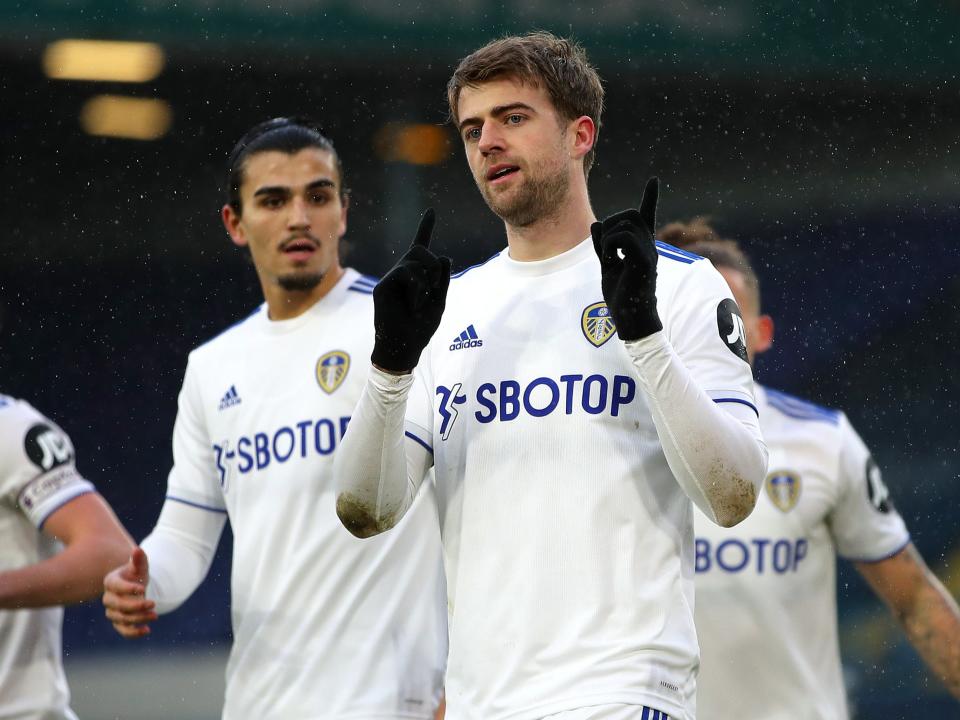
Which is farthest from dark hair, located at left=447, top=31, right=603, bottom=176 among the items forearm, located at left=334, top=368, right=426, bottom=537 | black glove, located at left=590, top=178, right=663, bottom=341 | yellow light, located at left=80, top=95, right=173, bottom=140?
yellow light, located at left=80, top=95, right=173, bottom=140

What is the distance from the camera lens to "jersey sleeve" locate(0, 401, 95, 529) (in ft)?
12.9

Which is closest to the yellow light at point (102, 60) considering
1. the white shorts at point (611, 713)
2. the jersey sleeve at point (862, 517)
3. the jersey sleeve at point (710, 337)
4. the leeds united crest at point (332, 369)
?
the leeds united crest at point (332, 369)

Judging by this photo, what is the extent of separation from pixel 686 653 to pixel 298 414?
4.49 feet

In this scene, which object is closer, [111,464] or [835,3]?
[111,464]

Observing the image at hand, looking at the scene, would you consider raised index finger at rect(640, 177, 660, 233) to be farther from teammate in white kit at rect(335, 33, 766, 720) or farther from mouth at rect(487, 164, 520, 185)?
mouth at rect(487, 164, 520, 185)

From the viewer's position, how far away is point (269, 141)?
3896 millimetres

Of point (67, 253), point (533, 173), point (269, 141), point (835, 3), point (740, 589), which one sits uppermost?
point (835, 3)

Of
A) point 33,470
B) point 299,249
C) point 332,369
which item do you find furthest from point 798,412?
point 33,470

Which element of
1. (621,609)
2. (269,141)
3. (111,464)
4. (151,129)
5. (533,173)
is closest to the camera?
(621,609)

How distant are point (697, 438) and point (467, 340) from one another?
0.59 metres

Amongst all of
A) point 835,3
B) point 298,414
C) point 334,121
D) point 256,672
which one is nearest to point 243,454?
point 298,414

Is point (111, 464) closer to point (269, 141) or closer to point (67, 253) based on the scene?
point (67, 253)

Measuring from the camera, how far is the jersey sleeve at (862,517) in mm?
3988

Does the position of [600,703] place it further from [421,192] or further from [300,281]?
[421,192]
